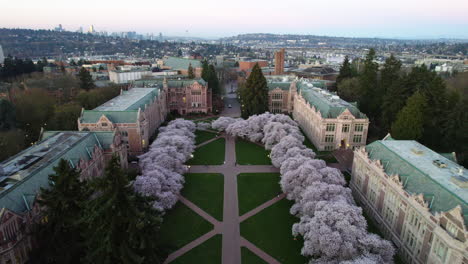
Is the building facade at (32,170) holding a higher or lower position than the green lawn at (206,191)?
higher

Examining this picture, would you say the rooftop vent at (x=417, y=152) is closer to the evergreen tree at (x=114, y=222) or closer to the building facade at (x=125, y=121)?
the evergreen tree at (x=114, y=222)

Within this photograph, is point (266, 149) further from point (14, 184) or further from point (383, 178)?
point (14, 184)

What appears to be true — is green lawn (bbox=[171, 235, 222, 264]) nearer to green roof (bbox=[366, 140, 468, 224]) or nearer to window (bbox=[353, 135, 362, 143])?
green roof (bbox=[366, 140, 468, 224])

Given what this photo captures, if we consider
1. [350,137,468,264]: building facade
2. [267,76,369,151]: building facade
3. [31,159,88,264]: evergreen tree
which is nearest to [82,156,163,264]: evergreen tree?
[31,159,88,264]: evergreen tree

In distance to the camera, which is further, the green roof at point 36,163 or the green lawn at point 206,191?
the green lawn at point 206,191

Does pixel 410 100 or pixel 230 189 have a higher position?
pixel 410 100

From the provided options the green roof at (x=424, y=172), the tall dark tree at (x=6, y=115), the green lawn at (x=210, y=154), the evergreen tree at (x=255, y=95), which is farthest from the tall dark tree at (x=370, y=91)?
the tall dark tree at (x=6, y=115)

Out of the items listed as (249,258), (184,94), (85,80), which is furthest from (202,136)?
(249,258)

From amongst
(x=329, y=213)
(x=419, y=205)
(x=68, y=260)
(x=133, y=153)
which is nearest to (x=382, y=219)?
(x=419, y=205)
